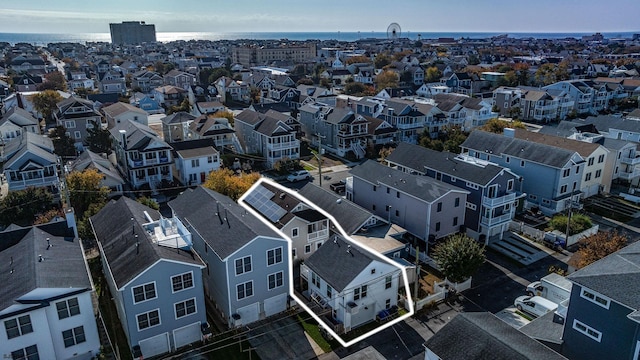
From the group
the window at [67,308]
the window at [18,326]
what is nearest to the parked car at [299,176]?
the window at [67,308]

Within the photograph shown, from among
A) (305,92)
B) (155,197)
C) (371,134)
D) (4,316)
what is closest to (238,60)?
(305,92)

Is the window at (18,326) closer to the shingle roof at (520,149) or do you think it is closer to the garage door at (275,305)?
the garage door at (275,305)

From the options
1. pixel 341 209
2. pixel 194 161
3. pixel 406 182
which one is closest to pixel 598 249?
pixel 406 182

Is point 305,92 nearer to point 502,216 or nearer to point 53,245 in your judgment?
point 502,216

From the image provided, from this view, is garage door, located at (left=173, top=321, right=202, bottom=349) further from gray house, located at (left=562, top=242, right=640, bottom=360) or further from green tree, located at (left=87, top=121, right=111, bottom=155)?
green tree, located at (left=87, top=121, right=111, bottom=155)

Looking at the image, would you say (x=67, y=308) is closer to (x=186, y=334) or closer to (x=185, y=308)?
(x=185, y=308)
